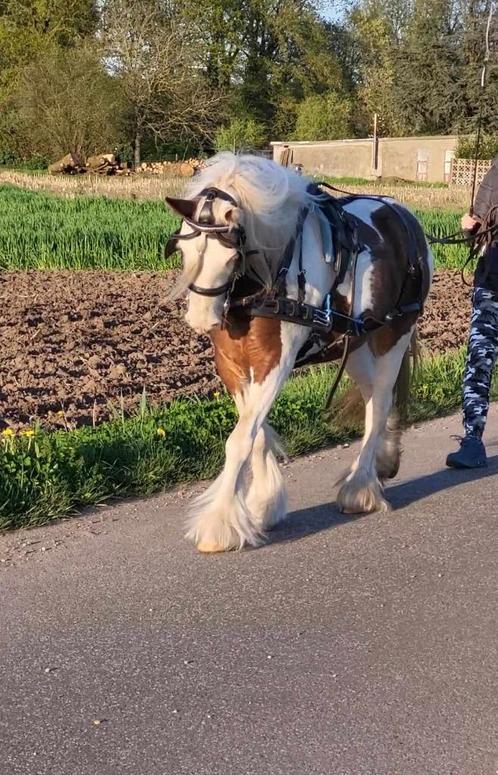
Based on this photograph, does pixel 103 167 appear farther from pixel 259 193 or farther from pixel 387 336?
pixel 259 193

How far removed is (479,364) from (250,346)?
226cm

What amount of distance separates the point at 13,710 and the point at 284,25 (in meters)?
62.9

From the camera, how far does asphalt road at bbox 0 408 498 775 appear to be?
9.19ft

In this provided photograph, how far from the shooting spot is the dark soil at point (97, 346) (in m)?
6.96

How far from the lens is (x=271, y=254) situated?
415 centimetres

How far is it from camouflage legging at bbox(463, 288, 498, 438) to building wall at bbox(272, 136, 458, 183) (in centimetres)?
4793

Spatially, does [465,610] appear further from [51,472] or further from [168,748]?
[51,472]

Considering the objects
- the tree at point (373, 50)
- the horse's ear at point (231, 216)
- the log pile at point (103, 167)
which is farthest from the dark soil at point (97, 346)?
the tree at point (373, 50)

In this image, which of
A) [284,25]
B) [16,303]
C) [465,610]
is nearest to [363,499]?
[465,610]

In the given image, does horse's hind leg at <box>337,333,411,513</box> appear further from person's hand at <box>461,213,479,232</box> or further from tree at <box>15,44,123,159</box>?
tree at <box>15,44,123,159</box>

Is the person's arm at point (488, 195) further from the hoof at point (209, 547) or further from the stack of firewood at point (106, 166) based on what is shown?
the stack of firewood at point (106, 166)

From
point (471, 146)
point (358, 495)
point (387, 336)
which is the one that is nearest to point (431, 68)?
point (471, 146)

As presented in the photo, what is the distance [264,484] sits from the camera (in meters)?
4.54

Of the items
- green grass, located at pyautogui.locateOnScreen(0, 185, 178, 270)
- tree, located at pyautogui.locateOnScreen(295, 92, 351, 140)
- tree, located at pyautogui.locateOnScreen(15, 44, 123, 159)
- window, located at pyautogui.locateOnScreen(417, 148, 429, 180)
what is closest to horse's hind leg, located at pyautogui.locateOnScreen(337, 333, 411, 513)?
green grass, located at pyautogui.locateOnScreen(0, 185, 178, 270)
